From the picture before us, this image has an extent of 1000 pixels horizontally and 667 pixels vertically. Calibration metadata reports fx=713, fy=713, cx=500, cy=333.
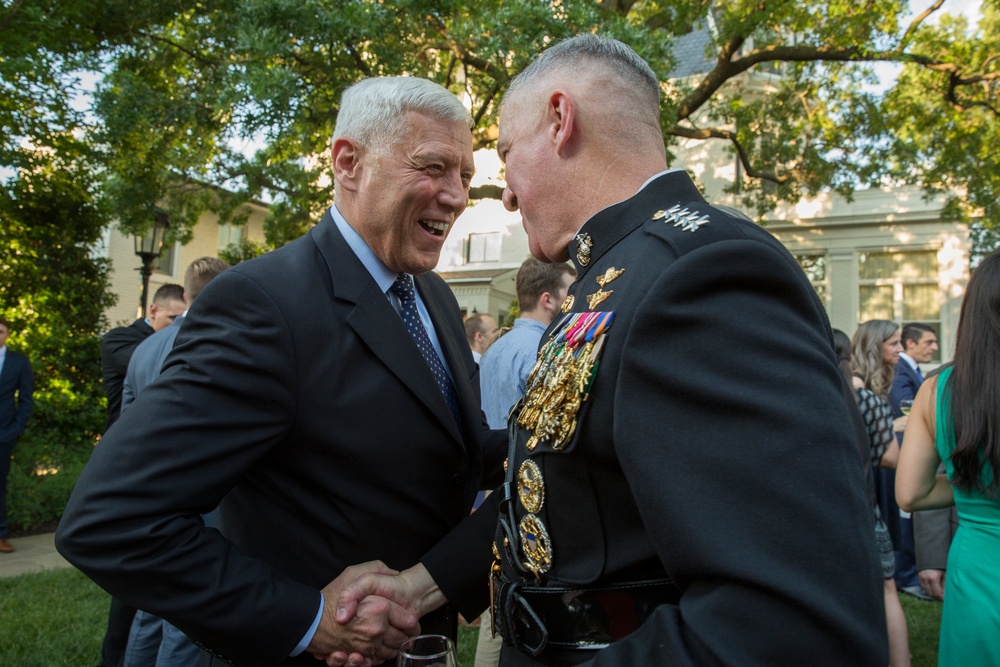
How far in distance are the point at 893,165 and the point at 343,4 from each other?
11.3m

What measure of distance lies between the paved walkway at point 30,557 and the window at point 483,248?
648 inches

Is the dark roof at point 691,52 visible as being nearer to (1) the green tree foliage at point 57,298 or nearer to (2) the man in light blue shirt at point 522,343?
(1) the green tree foliage at point 57,298

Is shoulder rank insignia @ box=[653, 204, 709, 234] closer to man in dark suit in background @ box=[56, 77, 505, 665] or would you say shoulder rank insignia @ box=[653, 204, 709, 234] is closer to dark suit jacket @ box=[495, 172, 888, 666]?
dark suit jacket @ box=[495, 172, 888, 666]

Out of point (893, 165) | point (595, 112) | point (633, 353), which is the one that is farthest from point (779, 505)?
point (893, 165)

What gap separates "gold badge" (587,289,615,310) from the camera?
54.7 inches

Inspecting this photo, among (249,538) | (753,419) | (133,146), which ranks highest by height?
(133,146)

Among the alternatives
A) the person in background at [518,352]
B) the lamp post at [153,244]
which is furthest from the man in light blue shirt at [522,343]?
the lamp post at [153,244]

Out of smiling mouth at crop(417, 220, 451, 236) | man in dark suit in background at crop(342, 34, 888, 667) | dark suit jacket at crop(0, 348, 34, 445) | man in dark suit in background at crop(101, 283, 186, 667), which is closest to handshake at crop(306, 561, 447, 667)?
man in dark suit in background at crop(342, 34, 888, 667)

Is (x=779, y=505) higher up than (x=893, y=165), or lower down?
lower down

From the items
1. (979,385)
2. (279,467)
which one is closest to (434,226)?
(279,467)

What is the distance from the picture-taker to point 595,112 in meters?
1.58

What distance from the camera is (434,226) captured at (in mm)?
2289

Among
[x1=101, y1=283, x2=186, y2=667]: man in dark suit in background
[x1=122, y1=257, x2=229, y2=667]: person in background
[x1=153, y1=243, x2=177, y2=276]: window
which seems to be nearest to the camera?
[x1=122, y1=257, x2=229, y2=667]: person in background

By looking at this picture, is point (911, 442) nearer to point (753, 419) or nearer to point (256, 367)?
point (753, 419)
